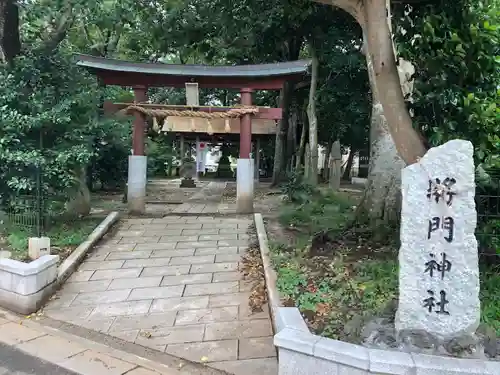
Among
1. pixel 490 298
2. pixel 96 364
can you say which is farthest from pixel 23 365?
pixel 490 298

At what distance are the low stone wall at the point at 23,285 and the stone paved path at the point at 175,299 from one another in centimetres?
20

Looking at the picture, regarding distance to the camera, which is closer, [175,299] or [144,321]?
[144,321]

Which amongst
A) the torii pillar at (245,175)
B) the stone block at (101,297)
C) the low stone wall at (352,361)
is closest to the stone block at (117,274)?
the stone block at (101,297)

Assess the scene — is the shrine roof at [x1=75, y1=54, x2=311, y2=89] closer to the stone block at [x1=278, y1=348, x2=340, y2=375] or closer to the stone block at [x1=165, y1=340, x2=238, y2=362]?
the stone block at [x1=165, y1=340, x2=238, y2=362]

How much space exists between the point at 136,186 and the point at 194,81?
10.5 feet

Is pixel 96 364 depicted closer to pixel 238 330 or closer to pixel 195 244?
pixel 238 330

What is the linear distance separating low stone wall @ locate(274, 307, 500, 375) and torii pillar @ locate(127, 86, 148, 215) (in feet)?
23.4

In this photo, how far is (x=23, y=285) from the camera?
4.91 m

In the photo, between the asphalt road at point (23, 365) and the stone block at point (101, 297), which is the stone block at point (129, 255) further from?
the asphalt road at point (23, 365)

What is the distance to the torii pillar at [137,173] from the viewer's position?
9.79 meters

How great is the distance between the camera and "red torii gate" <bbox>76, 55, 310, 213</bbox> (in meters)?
9.94

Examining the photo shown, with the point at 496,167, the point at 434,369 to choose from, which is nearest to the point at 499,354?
the point at 434,369

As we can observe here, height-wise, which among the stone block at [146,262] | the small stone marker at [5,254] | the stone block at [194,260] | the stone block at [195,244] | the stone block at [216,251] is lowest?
the stone block at [146,262]

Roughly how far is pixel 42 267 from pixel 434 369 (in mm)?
4409
